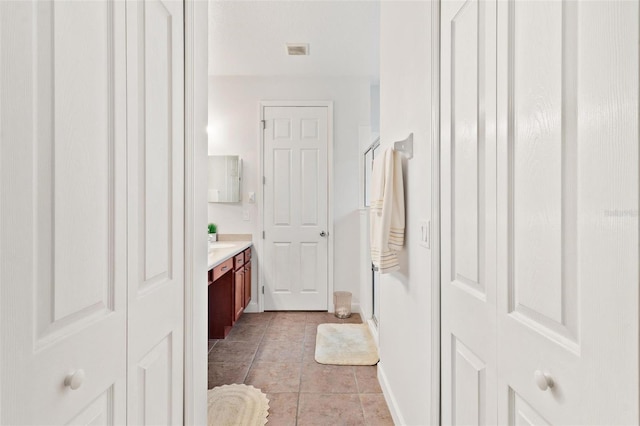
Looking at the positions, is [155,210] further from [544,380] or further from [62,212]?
[544,380]

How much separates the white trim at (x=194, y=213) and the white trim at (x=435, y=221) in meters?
0.87

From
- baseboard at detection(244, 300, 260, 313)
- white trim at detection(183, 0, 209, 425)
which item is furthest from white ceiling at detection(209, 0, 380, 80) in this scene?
baseboard at detection(244, 300, 260, 313)

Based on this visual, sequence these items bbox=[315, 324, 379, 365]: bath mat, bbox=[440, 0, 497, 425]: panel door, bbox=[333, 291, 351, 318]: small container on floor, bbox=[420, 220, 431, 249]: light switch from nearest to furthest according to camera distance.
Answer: bbox=[440, 0, 497, 425]: panel door → bbox=[420, 220, 431, 249]: light switch → bbox=[315, 324, 379, 365]: bath mat → bbox=[333, 291, 351, 318]: small container on floor

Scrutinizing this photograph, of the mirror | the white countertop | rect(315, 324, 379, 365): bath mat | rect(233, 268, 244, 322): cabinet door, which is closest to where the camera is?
the white countertop

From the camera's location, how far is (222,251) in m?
3.14

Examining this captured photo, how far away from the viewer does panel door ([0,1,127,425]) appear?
1.78 feet

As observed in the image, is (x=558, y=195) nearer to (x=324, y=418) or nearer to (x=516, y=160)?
(x=516, y=160)

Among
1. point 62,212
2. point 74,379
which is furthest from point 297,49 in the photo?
point 74,379

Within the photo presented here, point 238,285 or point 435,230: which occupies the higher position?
point 435,230

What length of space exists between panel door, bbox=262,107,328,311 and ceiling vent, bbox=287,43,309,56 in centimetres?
70

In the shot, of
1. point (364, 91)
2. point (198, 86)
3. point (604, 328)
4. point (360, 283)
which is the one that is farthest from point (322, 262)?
point (604, 328)

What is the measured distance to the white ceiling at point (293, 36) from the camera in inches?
108

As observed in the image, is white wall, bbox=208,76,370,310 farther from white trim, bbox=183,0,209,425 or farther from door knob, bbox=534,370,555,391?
door knob, bbox=534,370,555,391

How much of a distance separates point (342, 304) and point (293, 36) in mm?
2663
